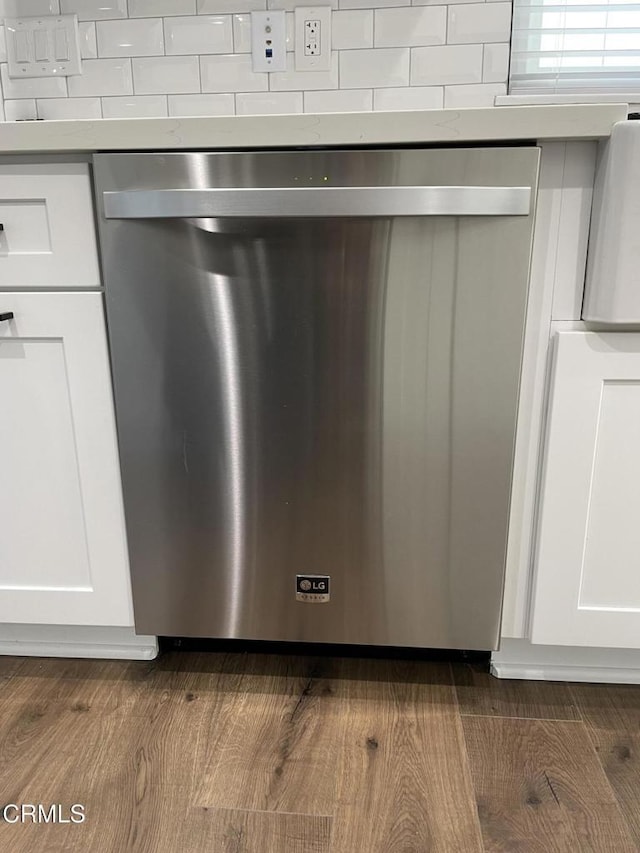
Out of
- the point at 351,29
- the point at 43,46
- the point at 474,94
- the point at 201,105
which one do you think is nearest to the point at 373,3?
the point at 351,29

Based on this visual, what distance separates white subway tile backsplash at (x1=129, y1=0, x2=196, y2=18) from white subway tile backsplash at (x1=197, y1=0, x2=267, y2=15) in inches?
0.9

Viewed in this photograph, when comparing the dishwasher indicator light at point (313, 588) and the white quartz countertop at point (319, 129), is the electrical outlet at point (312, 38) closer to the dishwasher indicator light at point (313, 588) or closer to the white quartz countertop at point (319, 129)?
the white quartz countertop at point (319, 129)

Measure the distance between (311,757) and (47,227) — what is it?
94 centimetres

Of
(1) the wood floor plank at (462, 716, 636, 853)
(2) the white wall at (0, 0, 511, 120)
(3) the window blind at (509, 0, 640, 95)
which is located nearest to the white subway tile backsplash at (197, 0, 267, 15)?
(2) the white wall at (0, 0, 511, 120)

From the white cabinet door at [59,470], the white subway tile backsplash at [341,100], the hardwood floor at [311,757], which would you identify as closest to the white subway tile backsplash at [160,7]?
the white subway tile backsplash at [341,100]

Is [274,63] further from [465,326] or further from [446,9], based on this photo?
[465,326]

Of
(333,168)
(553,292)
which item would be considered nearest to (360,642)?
(553,292)

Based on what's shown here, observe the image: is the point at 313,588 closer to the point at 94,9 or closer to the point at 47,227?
the point at 47,227

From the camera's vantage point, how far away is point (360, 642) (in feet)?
3.57

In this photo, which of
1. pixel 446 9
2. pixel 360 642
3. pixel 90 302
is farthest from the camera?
pixel 446 9

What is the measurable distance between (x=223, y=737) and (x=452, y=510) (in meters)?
0.53

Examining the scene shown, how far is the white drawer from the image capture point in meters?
0.95

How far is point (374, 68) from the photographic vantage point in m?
1.39

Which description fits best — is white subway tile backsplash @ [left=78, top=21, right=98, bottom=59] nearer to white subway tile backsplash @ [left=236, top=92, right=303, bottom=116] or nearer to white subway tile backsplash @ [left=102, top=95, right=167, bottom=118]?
white subway tile backsplash @ [left=102, top=95, right=167, bottom=118]
